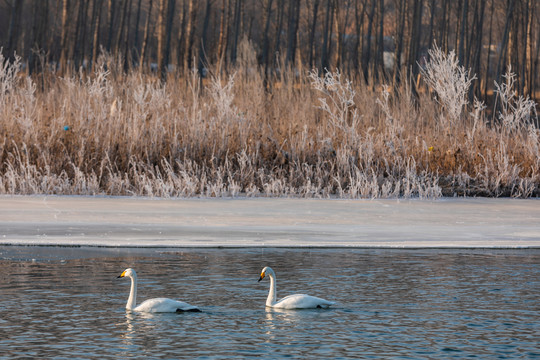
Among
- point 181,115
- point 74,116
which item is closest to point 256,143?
point 181,115

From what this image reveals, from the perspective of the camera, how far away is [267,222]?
45.2 ft

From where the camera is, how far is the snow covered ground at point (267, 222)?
12141mm

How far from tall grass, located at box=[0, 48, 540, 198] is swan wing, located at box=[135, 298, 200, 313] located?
8349mm

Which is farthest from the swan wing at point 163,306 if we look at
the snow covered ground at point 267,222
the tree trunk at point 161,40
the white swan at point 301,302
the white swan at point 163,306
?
the tree trunk at point 161,40

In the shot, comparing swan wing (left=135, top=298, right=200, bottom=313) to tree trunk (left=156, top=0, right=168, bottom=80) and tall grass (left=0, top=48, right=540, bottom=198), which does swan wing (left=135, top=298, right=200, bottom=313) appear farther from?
tree trunk (left=156, top=0, right=168, bottom=80)

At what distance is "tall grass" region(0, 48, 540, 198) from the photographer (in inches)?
668

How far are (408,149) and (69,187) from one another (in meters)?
6.73

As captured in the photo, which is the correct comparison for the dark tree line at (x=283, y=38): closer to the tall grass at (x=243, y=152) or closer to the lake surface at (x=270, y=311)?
the tall grass at (x=243, y=152)

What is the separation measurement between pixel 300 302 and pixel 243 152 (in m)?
9.66

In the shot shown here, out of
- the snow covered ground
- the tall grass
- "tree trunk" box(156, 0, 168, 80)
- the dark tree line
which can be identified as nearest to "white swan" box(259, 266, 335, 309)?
the snow covered ground

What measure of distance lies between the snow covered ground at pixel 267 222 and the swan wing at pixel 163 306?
3.87 meters

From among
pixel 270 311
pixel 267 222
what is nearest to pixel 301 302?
pixel 270 311

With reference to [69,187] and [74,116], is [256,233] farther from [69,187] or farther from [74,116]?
[74,116]

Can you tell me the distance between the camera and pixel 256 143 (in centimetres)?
1866
